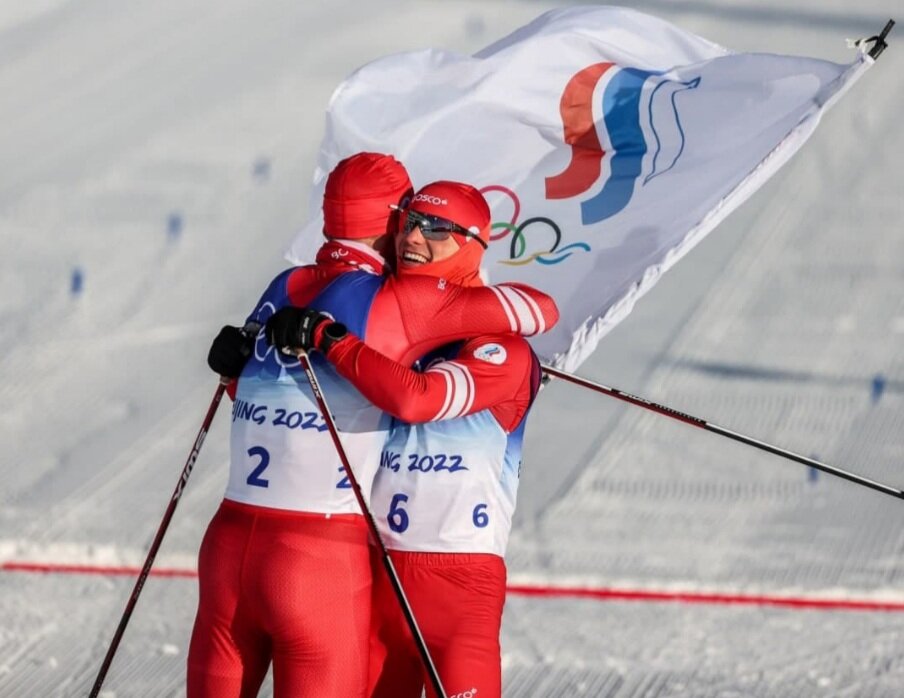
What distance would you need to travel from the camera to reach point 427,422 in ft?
11.3

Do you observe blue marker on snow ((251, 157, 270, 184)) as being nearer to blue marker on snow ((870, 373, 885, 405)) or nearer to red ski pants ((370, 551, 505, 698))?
blue marker on snow ((870, 373, 885, 405))

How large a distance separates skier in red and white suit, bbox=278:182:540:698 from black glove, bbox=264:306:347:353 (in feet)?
0.07

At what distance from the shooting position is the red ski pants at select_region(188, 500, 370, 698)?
3350 mm

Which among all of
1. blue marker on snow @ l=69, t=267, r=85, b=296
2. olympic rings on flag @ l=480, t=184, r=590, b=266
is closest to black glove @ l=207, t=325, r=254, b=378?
olympic rings on flag @ l=480, t=184, r=590, b=266

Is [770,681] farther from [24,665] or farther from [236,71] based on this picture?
[236,71]

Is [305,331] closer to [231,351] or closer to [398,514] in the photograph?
[231,351]

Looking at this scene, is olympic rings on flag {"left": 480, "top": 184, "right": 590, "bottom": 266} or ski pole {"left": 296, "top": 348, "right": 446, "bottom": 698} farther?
olympic rings on flag {"left": 480, "top": 184, "right": 590, "bottom": 266}

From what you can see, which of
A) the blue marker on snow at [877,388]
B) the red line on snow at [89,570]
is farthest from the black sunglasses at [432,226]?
the blue marker on snow at [877,388]

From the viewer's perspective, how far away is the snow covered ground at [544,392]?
531cm

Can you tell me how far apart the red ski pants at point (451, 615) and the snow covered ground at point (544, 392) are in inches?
56.7

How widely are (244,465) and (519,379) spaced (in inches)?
25.0

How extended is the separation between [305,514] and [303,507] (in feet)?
0.05

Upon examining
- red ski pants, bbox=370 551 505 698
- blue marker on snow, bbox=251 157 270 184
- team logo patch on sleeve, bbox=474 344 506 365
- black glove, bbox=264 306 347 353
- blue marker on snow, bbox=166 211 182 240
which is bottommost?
blue marker on snow, bbox=166 211 182 240

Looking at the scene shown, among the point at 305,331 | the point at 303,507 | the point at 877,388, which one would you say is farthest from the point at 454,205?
the point at 877,388
